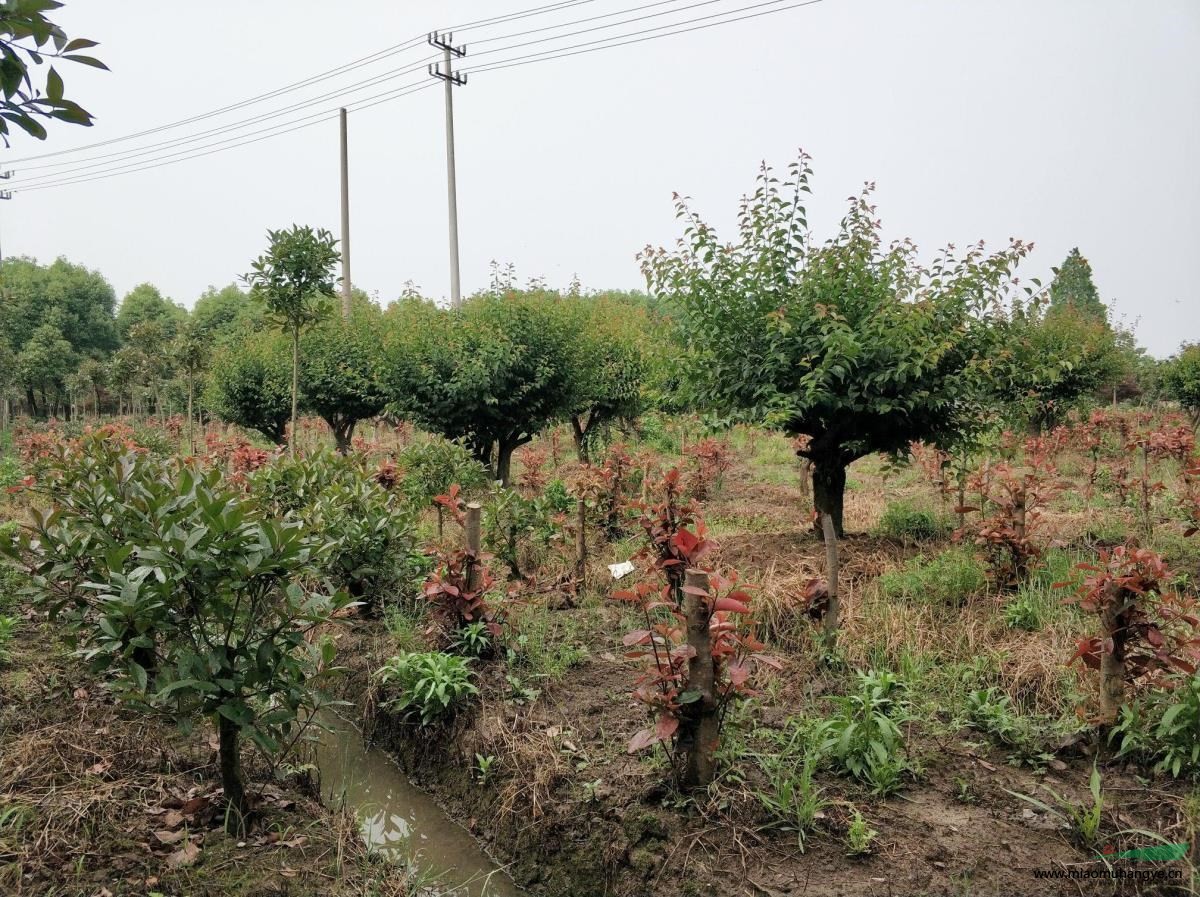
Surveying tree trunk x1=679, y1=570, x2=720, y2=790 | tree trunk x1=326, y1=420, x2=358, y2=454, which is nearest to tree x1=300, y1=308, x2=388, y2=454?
tree trunk x1=326, y1=420, x2=358, y2=454

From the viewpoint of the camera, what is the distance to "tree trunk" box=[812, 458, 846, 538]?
7.11 metres

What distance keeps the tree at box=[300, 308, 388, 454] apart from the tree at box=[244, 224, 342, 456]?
4178 millimetres

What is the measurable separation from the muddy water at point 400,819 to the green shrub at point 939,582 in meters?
3.23

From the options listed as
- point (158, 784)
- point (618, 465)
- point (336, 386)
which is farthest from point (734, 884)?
point (336, 386)

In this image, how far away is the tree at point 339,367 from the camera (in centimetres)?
1552

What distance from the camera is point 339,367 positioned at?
15.7 m

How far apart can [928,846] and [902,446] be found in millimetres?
4380

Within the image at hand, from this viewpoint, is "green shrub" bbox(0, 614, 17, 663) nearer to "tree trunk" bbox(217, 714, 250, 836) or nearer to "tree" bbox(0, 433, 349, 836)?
"tree" bbox(0, 433, 349, 836)

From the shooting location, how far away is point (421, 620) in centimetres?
610

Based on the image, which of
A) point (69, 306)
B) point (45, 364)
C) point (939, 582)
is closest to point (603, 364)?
point (939, 582)

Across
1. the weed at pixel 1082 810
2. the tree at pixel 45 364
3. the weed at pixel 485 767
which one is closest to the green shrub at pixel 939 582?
the weed at pixel 1082 810

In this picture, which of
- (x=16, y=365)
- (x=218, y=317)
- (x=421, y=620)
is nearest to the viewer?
(x=421, y=620)

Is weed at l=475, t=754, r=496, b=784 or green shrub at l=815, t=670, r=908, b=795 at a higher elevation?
green shrub at l=815, t=670, r=908, b=795

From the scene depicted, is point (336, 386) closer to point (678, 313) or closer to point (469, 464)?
point (469, 464)
